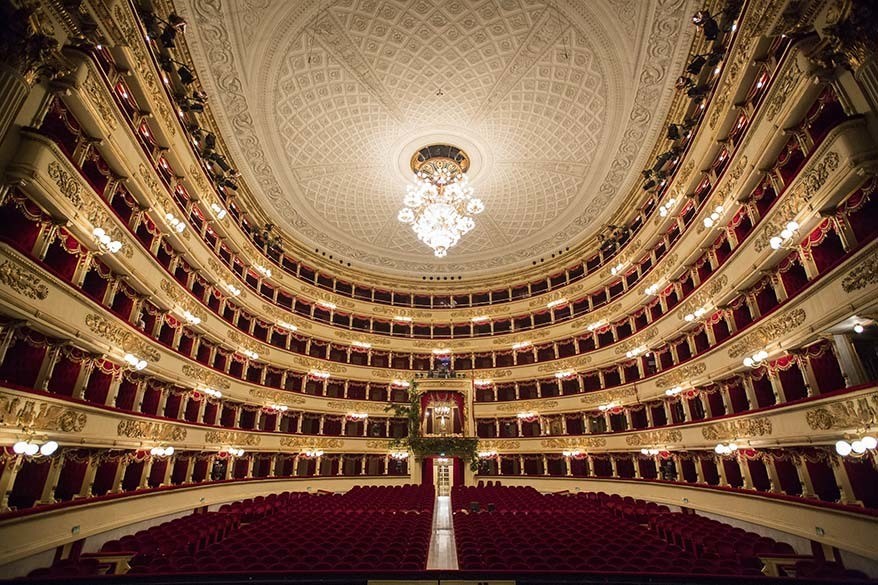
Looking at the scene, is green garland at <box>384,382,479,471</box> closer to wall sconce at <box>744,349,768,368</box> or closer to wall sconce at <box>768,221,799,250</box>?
wall sconce at <box>744,349,768,368</box>

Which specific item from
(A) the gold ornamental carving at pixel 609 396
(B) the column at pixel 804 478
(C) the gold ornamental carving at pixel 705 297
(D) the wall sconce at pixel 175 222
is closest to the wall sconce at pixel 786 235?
(C) the gold ornamental carving at pixel 705 297

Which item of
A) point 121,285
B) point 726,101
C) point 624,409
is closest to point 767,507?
point 624,409

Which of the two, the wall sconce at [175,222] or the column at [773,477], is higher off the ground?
the wall sconce at [175,222]

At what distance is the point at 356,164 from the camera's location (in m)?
20.9

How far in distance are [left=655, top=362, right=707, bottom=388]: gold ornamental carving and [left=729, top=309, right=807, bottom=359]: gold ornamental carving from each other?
2.01 m

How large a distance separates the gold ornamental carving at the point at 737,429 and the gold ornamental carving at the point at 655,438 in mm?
1969

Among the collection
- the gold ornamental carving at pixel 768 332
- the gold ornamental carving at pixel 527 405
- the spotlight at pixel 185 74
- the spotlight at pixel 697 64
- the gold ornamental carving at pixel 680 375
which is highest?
the spotlight at pixel 185 74

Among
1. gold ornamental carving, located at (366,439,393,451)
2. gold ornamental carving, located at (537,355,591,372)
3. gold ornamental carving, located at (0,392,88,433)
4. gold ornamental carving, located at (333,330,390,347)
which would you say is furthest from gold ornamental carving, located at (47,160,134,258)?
gold ornamental carving, located at (537,355,591,372)

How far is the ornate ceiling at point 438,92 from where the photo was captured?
1427 cm

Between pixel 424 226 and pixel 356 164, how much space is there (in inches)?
223

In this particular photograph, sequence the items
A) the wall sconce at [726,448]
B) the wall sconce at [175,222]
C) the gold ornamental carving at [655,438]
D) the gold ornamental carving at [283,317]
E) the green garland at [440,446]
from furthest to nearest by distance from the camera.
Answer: the green garland at [440,446]
the gold ornamental carving at [283,317]
the gold ornamental carving at [655,438]
the wall sconce at [175,222]
the wall sconce at [726,448]

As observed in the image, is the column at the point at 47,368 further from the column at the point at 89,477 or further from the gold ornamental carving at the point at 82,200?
the gold ornamental carving at the point at 82,200

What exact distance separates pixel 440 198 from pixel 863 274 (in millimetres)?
15177

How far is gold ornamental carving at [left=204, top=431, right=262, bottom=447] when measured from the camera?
1700 centimetres
